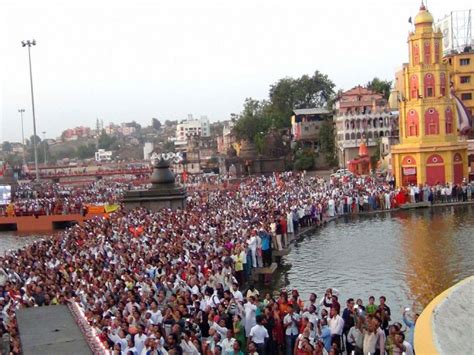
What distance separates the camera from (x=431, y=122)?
137 feet

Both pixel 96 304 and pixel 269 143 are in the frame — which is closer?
pixel 96 304

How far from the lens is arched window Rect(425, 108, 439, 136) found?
4156 cm

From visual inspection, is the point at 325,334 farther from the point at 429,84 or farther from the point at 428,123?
the point at 429,84

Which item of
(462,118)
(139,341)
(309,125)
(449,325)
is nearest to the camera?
(449,325)

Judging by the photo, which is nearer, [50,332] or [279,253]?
[50,332]

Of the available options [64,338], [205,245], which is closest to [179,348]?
[64,338]

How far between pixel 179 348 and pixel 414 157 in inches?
1328

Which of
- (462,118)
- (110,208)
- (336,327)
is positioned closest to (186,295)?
(336,327)

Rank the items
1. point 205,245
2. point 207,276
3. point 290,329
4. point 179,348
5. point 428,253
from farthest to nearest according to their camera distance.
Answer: point 428,253, point 205,245, point 207,276, point 290,329, point 179,348

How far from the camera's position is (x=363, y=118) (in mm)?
68938

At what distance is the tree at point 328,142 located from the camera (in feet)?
241

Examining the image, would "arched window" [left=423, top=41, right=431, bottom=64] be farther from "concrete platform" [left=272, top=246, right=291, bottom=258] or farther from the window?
"concrete platform" [left=272, top=246, right=291, bottom=258]

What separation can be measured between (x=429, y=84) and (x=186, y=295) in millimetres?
33203

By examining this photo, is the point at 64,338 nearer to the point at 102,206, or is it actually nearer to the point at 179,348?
the point at 179,348
